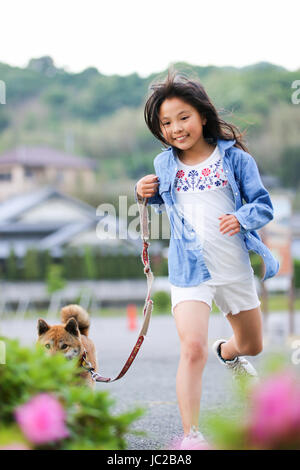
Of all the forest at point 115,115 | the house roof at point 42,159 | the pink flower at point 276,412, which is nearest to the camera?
the pink flower at point 276,412

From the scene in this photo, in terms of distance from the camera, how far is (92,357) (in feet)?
12.5

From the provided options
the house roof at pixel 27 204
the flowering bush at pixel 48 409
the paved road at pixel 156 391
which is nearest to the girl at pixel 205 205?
the paved road at pixel 156 391

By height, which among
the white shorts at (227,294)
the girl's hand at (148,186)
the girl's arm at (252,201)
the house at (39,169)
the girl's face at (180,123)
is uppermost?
the house at (39,169)

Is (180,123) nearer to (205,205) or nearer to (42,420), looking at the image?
(205,205)

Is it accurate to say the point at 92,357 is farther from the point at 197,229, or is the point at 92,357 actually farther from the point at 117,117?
the point at 117,117

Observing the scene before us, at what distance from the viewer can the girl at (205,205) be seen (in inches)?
123

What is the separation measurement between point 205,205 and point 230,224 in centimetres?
27

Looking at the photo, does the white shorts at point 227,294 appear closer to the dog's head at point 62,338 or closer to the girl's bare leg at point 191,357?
the girl's bare leg at point 191,357

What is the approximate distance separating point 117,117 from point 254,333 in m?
64.8

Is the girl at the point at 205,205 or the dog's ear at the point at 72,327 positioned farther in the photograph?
the dog's ear at the point at 72,327

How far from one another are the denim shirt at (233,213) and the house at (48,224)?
120ft

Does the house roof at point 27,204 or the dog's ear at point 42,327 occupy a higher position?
the house roof at point 27,204

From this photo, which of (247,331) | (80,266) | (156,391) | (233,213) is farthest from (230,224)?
(80,266)

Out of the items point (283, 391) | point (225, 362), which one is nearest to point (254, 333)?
point (225, 362)
